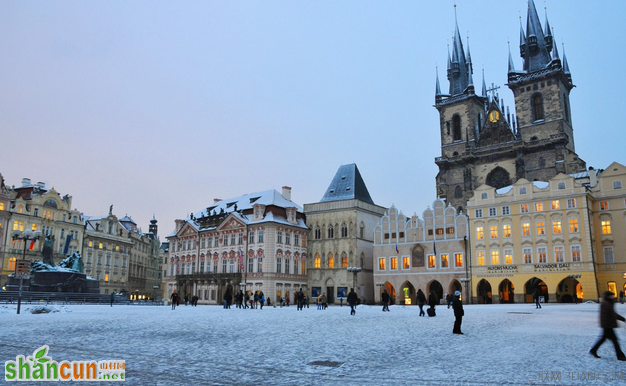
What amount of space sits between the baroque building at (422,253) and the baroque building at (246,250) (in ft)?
38.0

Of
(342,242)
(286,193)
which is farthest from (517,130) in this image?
(286,193)

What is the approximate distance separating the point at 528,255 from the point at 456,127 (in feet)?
109

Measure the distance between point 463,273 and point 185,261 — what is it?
41.1m

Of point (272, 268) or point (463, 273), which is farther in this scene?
point (272, 268)

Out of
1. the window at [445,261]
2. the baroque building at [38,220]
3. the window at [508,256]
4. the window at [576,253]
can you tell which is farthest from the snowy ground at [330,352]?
the baroque building at [38,220]

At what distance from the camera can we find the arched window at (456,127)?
8162 centimetres

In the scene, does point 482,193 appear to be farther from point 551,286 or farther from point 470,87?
point 470,87

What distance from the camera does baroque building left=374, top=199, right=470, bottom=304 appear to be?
58219 mm

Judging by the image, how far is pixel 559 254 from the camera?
172 feet

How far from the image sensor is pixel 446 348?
13.6 metres

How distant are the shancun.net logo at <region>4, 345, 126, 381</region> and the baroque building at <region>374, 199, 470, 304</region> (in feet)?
168

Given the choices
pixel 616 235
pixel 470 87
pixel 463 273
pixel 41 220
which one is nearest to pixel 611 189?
pixel 616 235

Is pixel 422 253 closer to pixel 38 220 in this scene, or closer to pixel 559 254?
pixel 559 254

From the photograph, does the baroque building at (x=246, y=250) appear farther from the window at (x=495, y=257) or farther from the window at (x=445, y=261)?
the window at (x=495, y=257)
